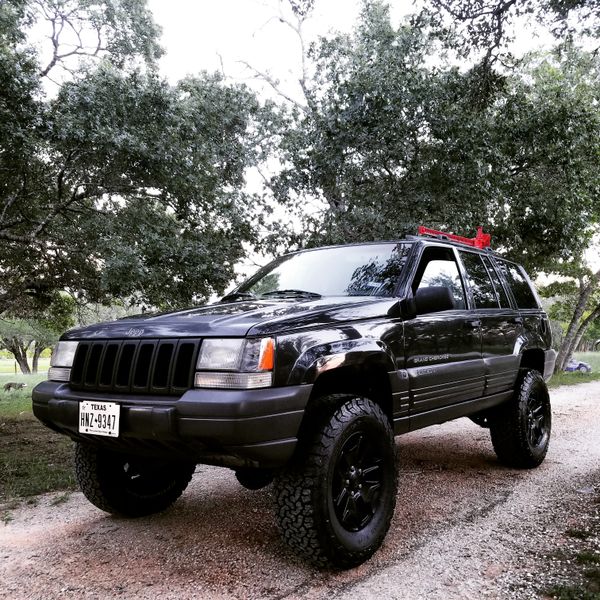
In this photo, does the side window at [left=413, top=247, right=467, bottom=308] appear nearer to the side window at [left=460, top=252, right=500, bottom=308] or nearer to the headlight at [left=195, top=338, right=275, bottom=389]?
the side window at [left=460, top=252, right=500, bottom=308]

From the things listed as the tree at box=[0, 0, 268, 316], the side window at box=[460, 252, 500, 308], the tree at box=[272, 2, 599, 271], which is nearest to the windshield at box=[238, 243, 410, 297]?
the side window at box=[460, 252, 500, 308]

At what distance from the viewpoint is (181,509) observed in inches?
158

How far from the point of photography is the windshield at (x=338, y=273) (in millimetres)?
3773

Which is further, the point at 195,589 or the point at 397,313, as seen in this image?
the point at 397,313

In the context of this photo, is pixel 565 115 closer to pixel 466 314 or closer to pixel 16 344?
pixel 466 314

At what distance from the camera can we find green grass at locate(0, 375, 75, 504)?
15.3 feet

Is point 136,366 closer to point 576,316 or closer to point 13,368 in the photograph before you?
point 576,316

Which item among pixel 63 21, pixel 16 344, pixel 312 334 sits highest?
pixel 63 21

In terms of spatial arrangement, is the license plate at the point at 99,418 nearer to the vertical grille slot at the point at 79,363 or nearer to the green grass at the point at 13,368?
the vertical grille slot at the point at 79,363

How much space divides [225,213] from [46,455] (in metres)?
5.21

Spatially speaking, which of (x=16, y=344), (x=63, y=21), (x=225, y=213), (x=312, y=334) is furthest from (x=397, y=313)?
(x=16, y=344)

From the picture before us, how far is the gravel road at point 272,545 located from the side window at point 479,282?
153 cm

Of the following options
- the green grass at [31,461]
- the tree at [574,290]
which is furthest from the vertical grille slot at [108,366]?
the tree at [574,290]

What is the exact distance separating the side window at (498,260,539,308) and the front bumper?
326 cm
